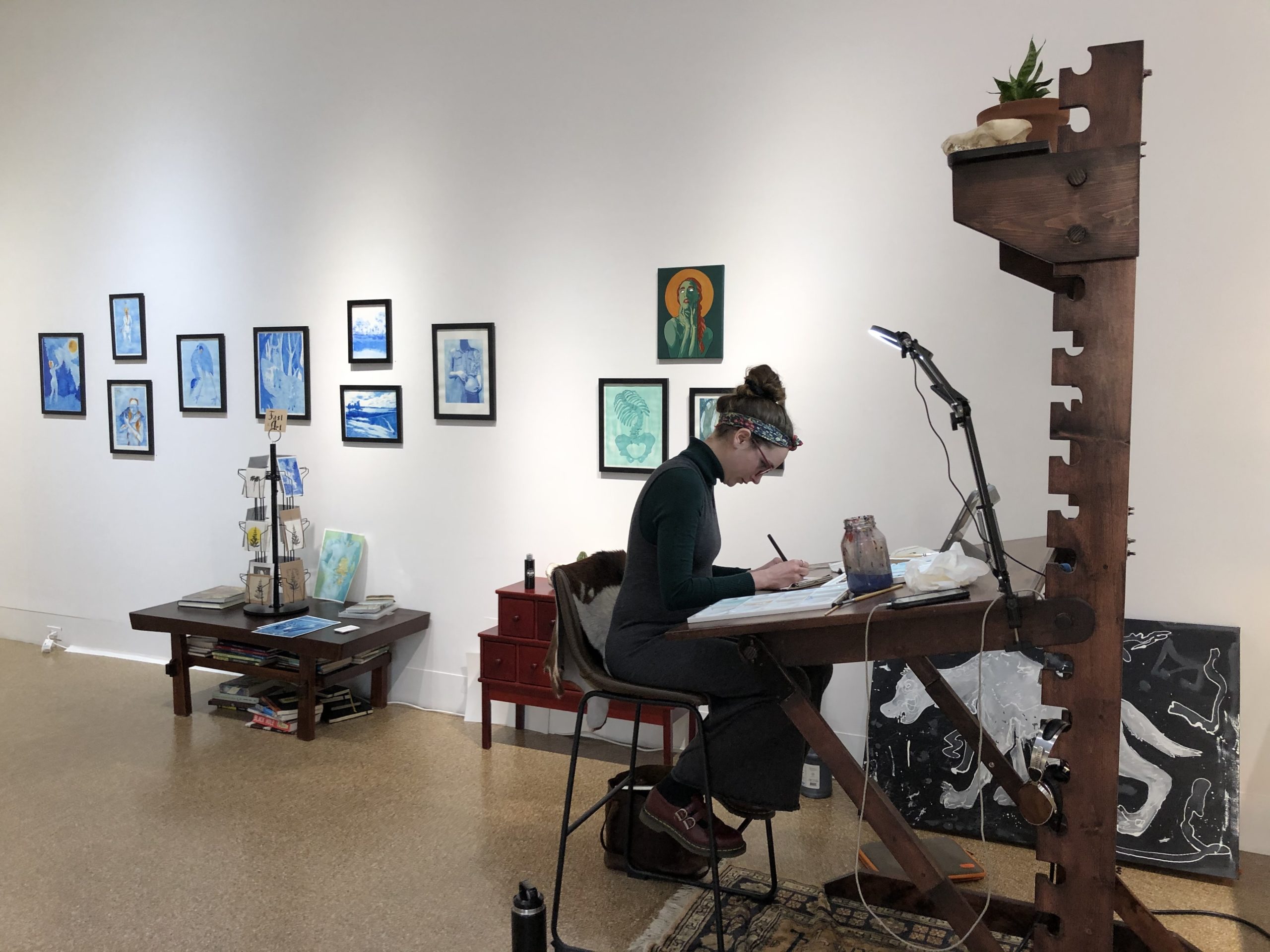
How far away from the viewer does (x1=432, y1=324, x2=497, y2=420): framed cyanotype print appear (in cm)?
443

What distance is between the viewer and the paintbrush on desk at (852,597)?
199cm

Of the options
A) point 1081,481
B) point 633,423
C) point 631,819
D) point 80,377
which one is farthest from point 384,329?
point 1081,481

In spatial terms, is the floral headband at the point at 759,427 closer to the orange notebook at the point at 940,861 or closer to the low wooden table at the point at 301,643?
the orange notebook at the point at 940,861

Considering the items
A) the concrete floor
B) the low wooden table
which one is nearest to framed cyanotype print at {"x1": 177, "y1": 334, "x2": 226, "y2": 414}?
the low wooden table

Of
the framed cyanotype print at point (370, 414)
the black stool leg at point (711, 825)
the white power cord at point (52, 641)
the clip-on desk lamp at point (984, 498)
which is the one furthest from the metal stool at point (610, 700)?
the white power cord at point (52, 641)

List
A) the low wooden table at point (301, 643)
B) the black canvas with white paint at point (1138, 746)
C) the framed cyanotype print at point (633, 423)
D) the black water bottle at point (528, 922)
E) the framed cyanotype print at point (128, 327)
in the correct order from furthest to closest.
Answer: the framed cyanotype print at point (128, 327) → the low wooden table at point (301, 643) → the framed cyanotype print at point (633, 423) → the black canvas with white paint at point (1138, 746) → the black water bottle at point (528, 922)

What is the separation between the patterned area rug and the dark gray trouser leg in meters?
0.40

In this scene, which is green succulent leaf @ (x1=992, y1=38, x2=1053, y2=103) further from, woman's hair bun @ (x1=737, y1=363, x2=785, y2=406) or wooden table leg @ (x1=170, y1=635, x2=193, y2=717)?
wooden table leg @ (x1=170, y1=635, x2=193, y2=717)

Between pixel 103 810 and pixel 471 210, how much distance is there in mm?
2871

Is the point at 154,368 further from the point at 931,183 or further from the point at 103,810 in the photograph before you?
the point at 931,183

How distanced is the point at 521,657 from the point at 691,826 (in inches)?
63.1

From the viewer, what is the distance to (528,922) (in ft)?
6.37

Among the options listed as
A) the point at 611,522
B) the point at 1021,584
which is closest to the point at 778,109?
the point at 611,522

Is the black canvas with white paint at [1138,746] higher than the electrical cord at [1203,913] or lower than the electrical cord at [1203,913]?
higher
